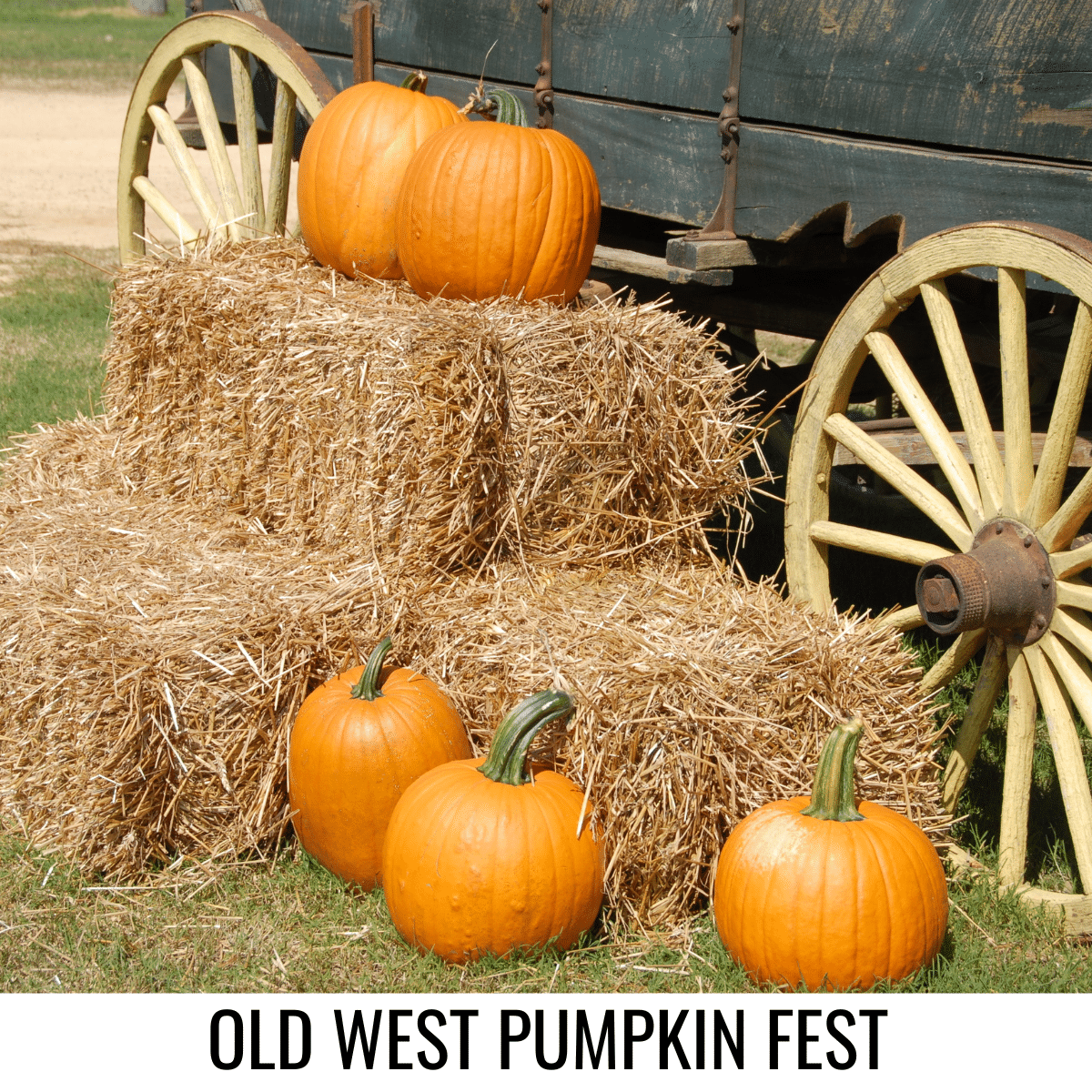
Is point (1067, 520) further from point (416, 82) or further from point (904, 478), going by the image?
point (416, 82)

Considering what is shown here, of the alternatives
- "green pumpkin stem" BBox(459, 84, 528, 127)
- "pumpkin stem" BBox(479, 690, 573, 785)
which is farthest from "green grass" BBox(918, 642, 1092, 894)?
"green pumpkin stem" BBox(459, 84, 528, 127)

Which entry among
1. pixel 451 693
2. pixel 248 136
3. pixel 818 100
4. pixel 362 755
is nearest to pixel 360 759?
pixel 362 755

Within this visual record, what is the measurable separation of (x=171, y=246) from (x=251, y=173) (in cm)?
74

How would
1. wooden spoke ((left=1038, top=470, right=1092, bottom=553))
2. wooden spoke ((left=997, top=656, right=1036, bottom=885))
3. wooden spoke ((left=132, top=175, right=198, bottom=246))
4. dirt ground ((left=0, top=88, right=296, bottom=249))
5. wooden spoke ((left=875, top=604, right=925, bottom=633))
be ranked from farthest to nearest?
dirt ground ((left=0, top=88, right=296, bottom=249)) → wooden spoke ((left=132, top=175, right=198, bottom=246)) → wooden spoke ((left=875, top=604, right=925, bottom=633)) → wooden spoke ((left=997, top=656, right=1036, bottom=885)) → wooden spoke ((left=1038, top=470, right=1092, bottom=553))

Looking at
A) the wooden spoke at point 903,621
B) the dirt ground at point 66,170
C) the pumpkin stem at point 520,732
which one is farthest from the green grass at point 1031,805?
the dirt ground at point 66,170

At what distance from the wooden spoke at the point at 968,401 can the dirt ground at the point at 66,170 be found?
6.67 m

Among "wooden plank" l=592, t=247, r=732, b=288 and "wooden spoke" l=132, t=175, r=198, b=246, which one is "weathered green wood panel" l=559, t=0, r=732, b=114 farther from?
"wooden spoke" l=132, t=175, r=198, b=246

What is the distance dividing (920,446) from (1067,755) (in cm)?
86

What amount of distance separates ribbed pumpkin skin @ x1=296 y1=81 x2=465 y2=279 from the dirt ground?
5.16 metres

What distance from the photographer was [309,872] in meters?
2.98

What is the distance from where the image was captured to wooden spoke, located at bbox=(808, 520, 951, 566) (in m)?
2.96

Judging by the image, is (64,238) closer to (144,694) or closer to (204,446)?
(204,446)

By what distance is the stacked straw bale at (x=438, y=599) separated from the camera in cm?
278

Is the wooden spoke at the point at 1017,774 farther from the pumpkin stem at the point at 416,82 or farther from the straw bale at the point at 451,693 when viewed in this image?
the pumpkin stem at the point at 416,82
